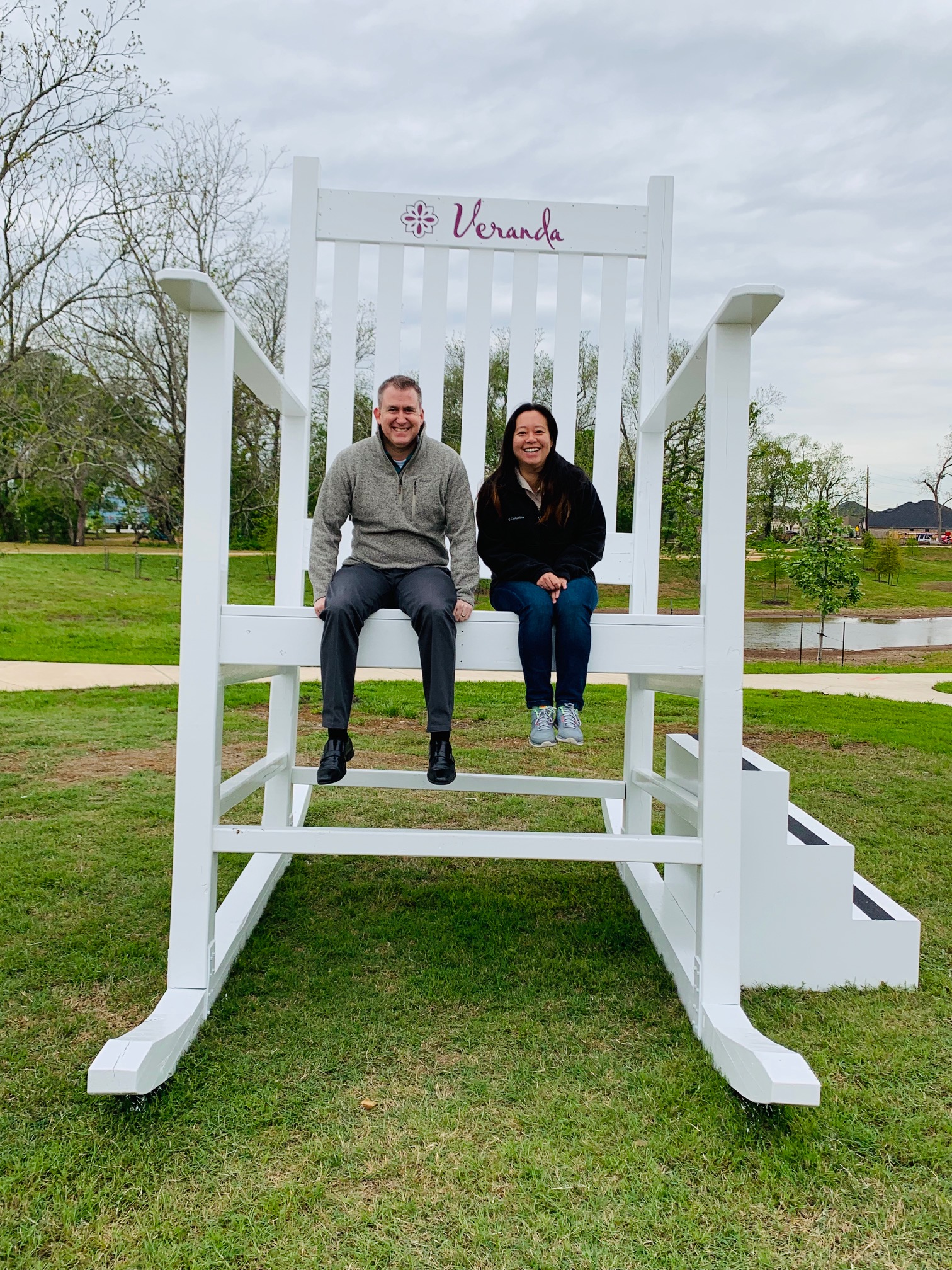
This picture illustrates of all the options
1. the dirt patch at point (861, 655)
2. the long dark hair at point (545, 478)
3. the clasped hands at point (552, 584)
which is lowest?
the dirt patch at point (861, 655)

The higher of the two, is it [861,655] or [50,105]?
[50,105]

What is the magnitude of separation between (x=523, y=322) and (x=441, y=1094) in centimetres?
181

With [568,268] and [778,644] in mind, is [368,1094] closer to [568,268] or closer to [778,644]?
[568,268]

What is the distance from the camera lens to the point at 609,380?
2324 millimetres

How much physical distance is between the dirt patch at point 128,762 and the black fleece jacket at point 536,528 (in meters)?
1.46

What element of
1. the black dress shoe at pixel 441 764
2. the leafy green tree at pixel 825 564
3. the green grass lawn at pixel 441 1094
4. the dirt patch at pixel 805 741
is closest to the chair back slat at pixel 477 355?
the black dress shoe at pixel 441 764

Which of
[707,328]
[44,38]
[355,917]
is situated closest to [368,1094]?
[355,917]

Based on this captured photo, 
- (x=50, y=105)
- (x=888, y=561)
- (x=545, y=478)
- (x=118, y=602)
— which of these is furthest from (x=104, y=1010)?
(x=888, y=561)

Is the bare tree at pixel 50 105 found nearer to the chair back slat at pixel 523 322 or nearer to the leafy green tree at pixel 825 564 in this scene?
the chair back slat at pixel 523 322

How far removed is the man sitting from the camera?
1547mm

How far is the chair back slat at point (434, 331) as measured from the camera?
7.47 feet

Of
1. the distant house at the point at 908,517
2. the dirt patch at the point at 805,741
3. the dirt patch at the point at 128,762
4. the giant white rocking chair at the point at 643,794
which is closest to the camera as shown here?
the giant white rocking chair at the point at 643,794

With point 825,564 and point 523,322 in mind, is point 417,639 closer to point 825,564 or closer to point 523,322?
point 523,322

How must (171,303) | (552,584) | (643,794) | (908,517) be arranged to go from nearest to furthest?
(552,584) → (643,794) → (171,303) → (908,517)
